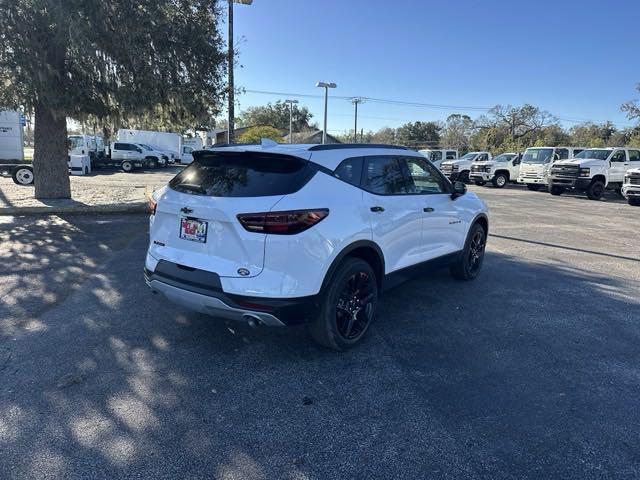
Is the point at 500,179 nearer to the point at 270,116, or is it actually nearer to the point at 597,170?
the point at 597,170

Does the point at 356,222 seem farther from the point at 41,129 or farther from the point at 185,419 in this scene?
the point at 41,129

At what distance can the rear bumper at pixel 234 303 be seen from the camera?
336cm

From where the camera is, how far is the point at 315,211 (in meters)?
3.44

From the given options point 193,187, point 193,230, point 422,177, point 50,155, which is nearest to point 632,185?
point 422,177

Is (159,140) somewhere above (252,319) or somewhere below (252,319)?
above

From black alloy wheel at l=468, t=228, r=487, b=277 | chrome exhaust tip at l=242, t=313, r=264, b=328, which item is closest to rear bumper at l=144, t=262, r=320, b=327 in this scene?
chrome exhaust tip at l=242, t=313, r=264, b=328

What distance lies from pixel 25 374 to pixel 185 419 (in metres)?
1.44

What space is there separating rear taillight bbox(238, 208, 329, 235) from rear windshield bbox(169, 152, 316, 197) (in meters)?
0.18

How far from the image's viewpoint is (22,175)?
1631 centimetres

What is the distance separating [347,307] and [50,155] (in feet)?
33.8

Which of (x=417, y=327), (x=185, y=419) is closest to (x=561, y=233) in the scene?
(x=417, y=327)

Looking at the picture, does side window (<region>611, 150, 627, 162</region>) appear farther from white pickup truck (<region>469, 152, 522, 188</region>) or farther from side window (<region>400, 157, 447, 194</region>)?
side window (<region>400, 157, 447, 194</region>)

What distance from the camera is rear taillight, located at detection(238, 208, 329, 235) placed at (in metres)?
3.29

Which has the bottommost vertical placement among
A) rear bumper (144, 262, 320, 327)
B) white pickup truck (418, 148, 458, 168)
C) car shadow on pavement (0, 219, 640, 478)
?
car shadow on pavement (0, 219, 640, 478)
